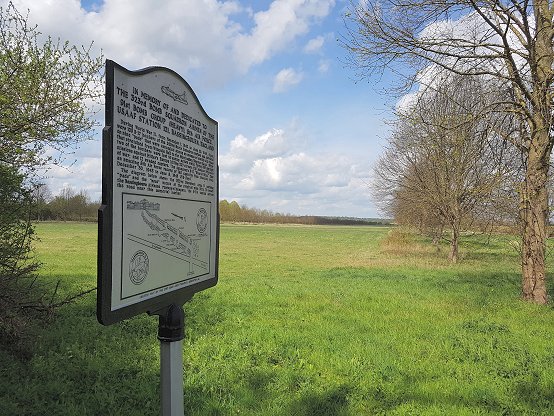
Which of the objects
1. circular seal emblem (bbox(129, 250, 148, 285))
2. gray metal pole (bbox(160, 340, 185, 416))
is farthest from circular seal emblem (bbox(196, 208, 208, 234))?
gray metal pole (bbox(160, 340, 185, 416))

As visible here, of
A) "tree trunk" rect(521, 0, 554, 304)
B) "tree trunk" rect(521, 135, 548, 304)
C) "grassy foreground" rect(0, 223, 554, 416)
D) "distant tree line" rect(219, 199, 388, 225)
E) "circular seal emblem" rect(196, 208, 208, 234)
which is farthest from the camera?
"distant tree line" rect(219, 199, 388, 225)

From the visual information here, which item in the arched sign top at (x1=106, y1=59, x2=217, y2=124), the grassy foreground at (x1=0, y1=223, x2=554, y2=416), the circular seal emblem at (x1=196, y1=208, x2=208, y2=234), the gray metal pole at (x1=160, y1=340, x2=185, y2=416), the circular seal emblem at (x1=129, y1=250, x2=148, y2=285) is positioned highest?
the arched sign top at (x1=106, y1=59, x2=217, y2=124)

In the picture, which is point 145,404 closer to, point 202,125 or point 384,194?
point 202,125

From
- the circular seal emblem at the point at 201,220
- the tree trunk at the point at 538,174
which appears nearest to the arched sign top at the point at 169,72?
the circular seal emblem at the point at 201,220

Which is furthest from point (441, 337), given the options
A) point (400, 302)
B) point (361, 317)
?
point (400, 302)

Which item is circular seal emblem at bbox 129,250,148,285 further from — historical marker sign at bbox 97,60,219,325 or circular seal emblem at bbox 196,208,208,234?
circular seal emblem at bbox 196,208,208,234

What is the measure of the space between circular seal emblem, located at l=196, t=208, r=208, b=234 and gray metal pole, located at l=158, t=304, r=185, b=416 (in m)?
0.66

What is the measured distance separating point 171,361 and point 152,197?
114cm

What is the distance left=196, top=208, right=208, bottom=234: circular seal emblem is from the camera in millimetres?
3416

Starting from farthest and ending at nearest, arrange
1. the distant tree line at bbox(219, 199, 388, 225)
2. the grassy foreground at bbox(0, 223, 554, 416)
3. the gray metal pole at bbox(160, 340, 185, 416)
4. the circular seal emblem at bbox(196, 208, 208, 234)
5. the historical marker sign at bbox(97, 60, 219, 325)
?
the distant tree line at bbox(219, 199, 388, 225)
the grassy foreground at bbox(0, 223, 554, 416)
the circular seal emblem at bbox(196, 208, 208, 234)
the gray metal pole at bbox(160, 340, 185, 416)
the historical marker sign at bbox(97, 60, 219, 325)

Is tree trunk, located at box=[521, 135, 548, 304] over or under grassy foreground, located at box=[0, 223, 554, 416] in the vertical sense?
over

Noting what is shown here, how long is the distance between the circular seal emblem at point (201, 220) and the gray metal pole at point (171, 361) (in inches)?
26.1

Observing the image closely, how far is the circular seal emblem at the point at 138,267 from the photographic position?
253 cm

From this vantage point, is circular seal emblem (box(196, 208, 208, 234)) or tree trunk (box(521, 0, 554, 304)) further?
tree trunk (box(521, 0, 554, 304))
